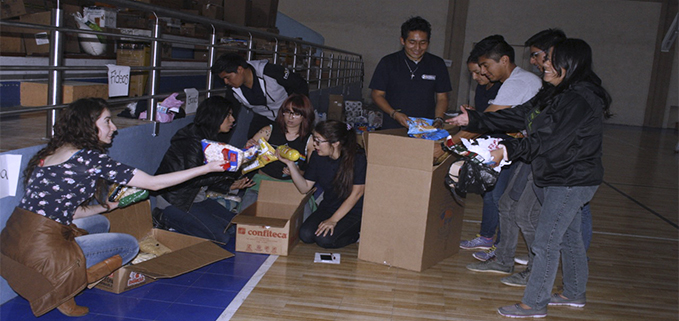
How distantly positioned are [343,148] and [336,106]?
4.43 meters

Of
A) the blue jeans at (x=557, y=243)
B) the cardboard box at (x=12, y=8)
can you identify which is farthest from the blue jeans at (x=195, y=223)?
the cardboard box at (x=12, y=8)

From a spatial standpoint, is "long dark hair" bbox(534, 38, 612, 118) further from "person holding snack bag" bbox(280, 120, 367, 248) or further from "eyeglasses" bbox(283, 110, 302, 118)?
"eyeglasses" bbox(283, 110, 302, 118)

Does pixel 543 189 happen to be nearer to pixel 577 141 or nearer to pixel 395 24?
pixel 577 141

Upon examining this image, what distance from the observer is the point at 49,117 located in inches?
104

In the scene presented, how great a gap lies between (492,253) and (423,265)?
61 cm

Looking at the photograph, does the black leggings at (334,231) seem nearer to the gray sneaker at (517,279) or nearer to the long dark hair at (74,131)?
the gray sneaker at (517,279)

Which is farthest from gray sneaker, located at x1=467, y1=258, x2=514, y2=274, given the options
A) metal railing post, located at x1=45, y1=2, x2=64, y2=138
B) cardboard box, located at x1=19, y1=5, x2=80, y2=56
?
cardboard box, located at x1=19, y1=5, x2=80, y2=56

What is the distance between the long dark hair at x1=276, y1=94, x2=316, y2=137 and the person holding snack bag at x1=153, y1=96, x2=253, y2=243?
1.50 feet

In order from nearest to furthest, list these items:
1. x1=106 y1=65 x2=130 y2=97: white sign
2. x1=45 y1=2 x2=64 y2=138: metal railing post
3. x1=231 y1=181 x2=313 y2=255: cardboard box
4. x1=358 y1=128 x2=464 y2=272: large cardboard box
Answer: x1=45 y1=2 x2=64 y2=138: metal railing post < x1=106 y1=65 x2=130 y2=97: white sign < x1=358 y1=128 x2=464 y2=272: large cardboard box < x1=231 y1=181 x2=313 y2=255: cardboard box

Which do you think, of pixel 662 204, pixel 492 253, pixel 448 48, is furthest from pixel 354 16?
pixel 492 253

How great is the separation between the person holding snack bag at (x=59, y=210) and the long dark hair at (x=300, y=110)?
157 cm

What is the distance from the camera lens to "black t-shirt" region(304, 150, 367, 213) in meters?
3.62

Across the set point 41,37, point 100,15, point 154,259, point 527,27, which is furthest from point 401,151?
point 527,27

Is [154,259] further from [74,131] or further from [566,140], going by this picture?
[566,140]
